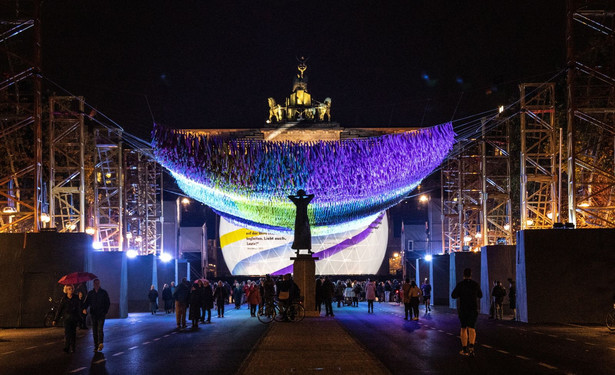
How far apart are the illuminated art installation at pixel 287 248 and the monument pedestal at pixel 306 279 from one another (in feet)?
98.1

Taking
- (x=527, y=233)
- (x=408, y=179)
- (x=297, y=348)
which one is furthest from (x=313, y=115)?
(x=297, y=348)

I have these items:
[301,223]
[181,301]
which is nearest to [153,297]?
[301,223]

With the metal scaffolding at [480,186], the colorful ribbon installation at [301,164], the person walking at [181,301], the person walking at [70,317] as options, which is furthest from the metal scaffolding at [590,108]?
the person walking at [70,317]

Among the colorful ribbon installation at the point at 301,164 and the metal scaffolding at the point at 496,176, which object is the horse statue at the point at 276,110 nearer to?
the metal scaffolding at the point at 496,176

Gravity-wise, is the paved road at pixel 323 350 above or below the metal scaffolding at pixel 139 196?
below

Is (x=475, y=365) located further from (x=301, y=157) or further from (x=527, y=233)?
(x=301, y=157)

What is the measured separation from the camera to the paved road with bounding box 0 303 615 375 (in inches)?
473

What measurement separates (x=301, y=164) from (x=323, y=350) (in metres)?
14.7

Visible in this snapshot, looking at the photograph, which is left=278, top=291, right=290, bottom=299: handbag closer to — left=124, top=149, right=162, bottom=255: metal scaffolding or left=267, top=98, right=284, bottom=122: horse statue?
left=124, top=149, right=162, bottom=255: metal scaffolding

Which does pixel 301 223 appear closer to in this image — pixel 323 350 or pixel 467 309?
pixel 323 350

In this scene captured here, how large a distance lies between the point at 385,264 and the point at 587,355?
156 ft

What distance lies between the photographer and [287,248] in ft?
202

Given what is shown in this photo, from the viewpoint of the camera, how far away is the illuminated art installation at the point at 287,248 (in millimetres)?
60656

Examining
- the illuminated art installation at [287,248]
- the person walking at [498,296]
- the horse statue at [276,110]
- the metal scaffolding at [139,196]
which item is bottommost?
the person walking at [498,296]
